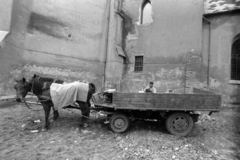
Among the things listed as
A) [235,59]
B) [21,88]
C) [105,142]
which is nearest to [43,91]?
A: [21,88]

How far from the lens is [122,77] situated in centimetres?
1217

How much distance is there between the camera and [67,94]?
4.92 meters

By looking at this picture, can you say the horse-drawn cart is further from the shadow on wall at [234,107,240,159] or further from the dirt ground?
the shadow on wall at [234,107,240,159]

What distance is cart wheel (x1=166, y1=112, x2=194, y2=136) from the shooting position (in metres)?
4.55

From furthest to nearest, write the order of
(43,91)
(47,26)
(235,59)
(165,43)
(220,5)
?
1. (165,43)
2. (47,26)
3. (220,5)
4. (235,59)
5. (43,91)

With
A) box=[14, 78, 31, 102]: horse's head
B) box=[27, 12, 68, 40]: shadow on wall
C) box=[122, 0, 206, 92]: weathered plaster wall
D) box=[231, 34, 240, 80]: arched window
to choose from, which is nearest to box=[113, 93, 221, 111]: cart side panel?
box=[14, 78, 31, 102]: horse's head

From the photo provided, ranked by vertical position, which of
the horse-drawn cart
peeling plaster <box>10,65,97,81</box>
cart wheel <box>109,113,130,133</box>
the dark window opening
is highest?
the dark window opening

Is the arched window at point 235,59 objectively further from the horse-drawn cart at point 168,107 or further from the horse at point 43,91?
the horse at point 43,91

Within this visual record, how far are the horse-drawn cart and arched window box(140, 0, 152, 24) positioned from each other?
942 centimetres

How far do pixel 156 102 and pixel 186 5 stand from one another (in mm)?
9538

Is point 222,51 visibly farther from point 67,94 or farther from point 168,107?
point 67,94

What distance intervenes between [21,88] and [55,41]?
22.6 feet

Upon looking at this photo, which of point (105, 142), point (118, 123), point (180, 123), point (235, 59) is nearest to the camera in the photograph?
point (105, 142)

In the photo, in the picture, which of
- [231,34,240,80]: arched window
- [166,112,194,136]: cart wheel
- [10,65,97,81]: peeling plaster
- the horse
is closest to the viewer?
[166,112,194,136]: cart wheel
